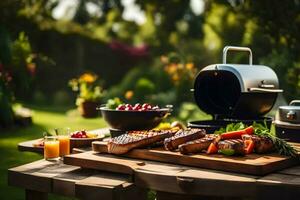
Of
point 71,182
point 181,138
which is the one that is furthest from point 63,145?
point 181,138

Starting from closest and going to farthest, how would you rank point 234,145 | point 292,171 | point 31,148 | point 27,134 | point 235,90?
1. point 292,171
2. point 234,145
3. point 31,148
4. point 235,90
5. point 27,134

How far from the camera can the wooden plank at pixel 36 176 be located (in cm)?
320

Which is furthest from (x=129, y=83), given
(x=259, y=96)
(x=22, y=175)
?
(x=22, y=175)

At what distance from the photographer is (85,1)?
3275 centimetres

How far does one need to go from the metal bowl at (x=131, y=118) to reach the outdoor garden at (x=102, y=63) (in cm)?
33

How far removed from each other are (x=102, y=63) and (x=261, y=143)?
15.2m

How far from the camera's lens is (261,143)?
3318mm

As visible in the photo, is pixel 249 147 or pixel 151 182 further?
pixel 249 147

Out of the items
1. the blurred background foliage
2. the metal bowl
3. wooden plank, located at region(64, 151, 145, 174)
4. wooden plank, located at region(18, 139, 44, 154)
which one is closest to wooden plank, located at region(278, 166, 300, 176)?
wooden plank, located at region(64, 151, 145, 174)

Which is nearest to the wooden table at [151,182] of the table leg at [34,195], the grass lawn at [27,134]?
the table leg at [34,195]

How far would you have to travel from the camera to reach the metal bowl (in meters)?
4.25

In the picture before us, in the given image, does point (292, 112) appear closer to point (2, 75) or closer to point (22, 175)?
point (22, 175)

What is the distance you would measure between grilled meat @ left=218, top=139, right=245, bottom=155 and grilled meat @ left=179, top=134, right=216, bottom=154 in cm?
9

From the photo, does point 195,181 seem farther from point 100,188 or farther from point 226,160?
point 100,188
